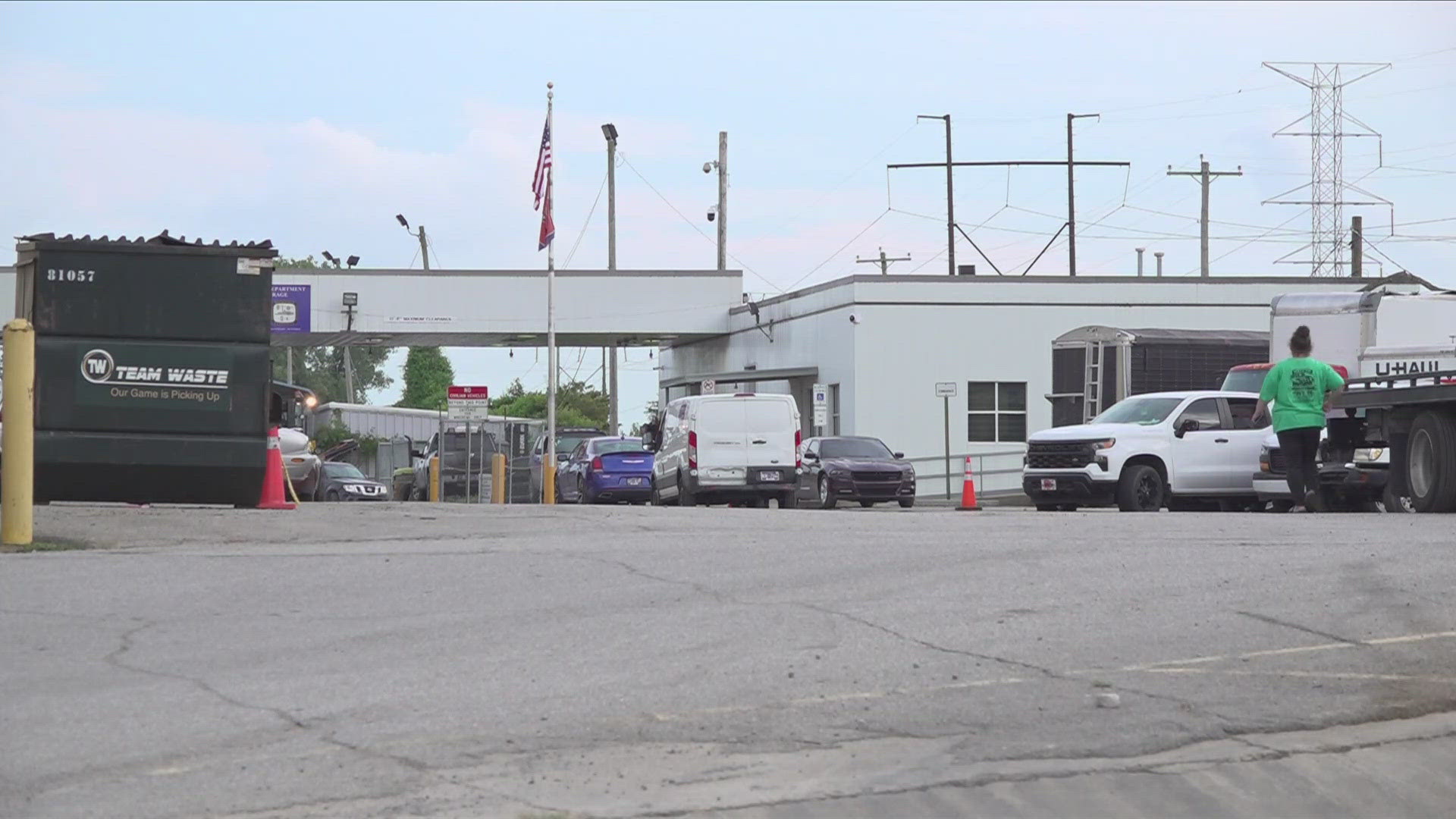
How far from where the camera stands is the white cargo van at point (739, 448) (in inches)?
1097

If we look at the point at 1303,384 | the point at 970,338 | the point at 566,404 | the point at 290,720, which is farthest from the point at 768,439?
the point at 566,404

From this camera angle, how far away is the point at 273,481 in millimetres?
17406

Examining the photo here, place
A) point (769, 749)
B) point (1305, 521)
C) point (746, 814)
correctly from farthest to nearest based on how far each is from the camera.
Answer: point (1305, 521), point (769, 749), point (746, 814)

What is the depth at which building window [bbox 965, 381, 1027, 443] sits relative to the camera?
41438mm

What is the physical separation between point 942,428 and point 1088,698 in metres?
34.1

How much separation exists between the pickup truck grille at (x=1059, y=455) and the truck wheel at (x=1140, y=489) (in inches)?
20.7

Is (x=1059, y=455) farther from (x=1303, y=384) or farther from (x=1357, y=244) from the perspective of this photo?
(x=1357, y=244)

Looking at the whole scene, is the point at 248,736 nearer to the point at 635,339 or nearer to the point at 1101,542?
the point at 1101,542

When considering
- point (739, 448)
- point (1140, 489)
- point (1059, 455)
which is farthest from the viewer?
point (739, 448)

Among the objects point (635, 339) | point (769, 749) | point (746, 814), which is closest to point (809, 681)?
point (769, 749)

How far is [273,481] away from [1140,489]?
36.6 feet

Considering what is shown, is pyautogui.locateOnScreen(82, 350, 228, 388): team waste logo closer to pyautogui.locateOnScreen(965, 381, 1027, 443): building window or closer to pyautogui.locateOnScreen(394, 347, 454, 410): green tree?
pyautogui.locateOnScreen(965, 381, 1027, 443): building window

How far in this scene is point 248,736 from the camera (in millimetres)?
6762

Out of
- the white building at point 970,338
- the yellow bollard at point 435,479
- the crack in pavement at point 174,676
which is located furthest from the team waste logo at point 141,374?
the white building at point 970,338
